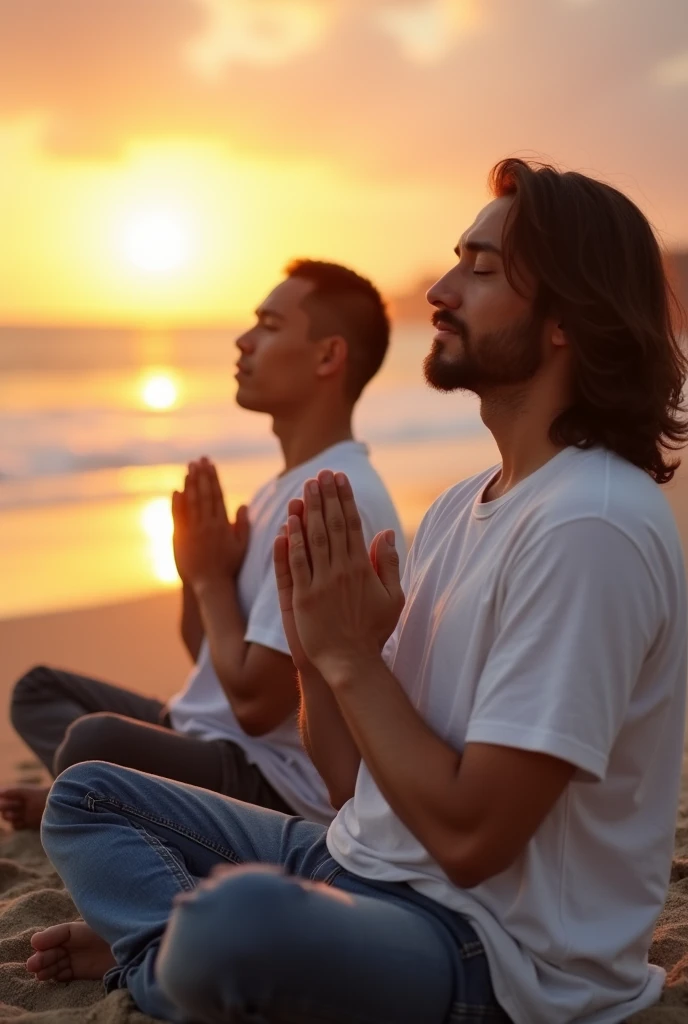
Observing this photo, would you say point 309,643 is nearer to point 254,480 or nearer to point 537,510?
point 537,510

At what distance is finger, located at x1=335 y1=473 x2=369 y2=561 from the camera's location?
7.47 feet

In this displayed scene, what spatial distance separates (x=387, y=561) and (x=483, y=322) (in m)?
0.51

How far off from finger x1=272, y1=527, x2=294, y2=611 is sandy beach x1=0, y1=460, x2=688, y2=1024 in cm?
87

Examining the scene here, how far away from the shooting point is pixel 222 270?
37.5 meters

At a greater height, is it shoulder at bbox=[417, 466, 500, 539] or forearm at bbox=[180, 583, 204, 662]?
shoulder at bbox=[417, 466, 500, 539]

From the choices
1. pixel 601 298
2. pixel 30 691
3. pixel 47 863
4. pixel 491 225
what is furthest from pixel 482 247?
pixel 30 691

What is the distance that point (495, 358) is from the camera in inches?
91.7

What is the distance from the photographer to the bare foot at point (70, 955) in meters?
2.71

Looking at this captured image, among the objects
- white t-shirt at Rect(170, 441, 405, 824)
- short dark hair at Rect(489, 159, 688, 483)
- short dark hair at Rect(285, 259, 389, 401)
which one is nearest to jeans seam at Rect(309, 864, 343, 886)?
short dark hair at Rect(489, 159, 688, 483)

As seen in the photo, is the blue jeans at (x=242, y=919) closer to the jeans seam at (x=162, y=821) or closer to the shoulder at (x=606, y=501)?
the jeans seam at (x=162, y=821)

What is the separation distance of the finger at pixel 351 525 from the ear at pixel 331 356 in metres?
1.87

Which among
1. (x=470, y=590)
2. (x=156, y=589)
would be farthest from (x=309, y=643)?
(x=156, y=589)

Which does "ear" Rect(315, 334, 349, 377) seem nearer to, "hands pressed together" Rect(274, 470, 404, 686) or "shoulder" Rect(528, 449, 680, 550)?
"hands pressed together" Rect(274, 470, 404, 686)

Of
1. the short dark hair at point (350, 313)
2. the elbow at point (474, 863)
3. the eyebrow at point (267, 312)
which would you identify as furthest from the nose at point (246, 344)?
the elbow at point (474, 863)
